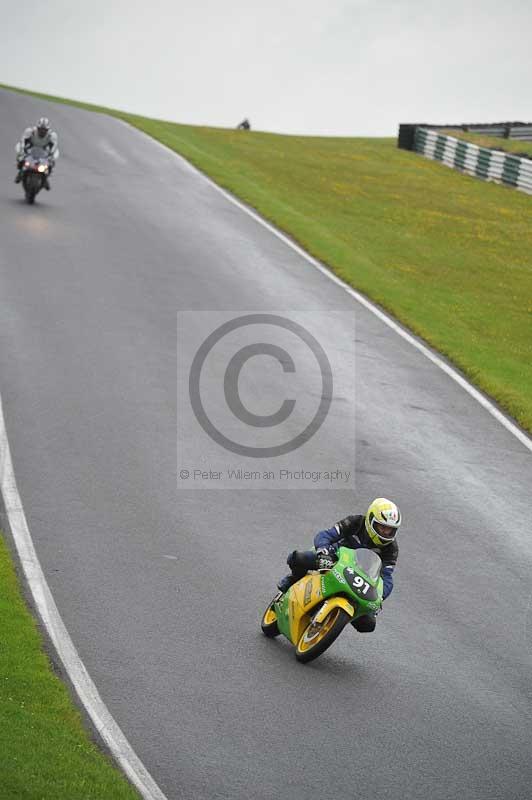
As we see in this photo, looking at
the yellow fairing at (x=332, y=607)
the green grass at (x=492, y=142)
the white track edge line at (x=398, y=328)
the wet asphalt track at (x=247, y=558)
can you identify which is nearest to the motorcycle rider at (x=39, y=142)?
the wet asphalt track at (x=247, y=558)

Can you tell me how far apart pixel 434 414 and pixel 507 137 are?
44247 mm

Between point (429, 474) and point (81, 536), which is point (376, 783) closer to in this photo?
point (81, 536)

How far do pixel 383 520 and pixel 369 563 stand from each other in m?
0.43

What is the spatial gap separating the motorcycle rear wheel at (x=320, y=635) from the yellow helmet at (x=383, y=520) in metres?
0.89

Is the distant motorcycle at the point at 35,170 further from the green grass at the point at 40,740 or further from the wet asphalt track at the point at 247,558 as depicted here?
the green grass at the point at 40,740

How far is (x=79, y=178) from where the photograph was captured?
3406 cm

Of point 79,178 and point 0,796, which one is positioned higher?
point 79,178

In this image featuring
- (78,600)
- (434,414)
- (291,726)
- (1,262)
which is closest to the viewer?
(291,726)

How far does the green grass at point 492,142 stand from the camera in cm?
5394

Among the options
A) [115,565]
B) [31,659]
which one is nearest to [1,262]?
[115,565]

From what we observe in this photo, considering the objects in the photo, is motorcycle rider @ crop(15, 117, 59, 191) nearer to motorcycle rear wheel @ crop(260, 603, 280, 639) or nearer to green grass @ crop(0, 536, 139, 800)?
motorcycle rear wheel @ crop(260, 603, 280, 639)

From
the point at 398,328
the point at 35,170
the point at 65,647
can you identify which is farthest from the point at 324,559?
the point at 35,170

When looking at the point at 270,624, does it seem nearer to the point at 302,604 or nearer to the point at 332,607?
the point at 302,604

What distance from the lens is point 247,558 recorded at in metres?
12.7
